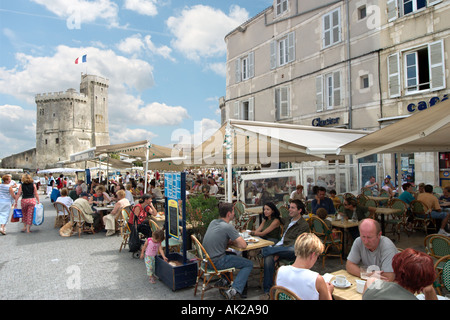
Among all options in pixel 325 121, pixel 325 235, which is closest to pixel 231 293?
pixel 325 235

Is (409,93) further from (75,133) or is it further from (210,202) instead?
(75,133)

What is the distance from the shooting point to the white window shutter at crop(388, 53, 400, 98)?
11689mm

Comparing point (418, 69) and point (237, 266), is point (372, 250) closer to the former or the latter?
point (237, 266)

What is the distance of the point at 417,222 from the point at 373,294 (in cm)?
655

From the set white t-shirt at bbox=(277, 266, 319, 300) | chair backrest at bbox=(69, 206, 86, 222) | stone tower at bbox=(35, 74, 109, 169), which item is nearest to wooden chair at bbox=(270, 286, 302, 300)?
white t-shirt at bbox=(277, 266, 319, 300)

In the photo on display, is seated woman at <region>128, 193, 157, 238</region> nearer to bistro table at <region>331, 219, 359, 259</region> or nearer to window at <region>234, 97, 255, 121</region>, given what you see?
bistro table at <region>331, 219, 359, 259</region>

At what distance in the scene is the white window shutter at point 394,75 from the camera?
1169 centimetres

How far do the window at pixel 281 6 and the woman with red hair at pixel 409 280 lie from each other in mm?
17211

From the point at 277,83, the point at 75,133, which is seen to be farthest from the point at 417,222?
the point at 75,133

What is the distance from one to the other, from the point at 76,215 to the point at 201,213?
4.14 m

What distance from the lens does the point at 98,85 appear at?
66062 millimetres

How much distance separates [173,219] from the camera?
173 inches

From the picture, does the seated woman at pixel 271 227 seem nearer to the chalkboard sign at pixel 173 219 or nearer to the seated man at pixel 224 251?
the seated man at pixel 224 251

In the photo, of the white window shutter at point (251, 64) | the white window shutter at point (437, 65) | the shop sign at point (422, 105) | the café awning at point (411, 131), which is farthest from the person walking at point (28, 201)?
the white window shutter at point (251, 64)
